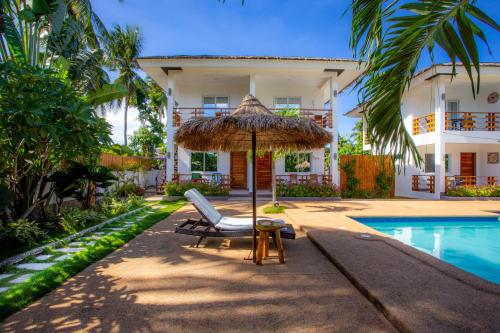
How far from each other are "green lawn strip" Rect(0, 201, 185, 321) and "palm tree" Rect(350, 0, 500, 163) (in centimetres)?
401

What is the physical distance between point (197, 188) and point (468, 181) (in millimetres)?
15321

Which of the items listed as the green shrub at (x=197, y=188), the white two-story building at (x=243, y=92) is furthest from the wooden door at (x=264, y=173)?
the green shrub at (x=197, y=188)

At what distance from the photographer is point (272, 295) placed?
321 centimetres

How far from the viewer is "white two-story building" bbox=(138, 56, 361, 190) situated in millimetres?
13883

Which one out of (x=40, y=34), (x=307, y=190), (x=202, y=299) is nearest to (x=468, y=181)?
(x=307, y=190)

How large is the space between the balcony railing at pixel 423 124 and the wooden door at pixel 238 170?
10.5m

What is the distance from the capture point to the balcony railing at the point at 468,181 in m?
14.8

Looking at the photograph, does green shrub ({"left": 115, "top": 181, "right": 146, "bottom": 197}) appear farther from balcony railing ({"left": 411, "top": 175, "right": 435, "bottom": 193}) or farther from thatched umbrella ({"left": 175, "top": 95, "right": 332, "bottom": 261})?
balcony railing ({"left": 411, "top": 175, "right": 435, "bottom": 193})

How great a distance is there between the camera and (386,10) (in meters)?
2.12

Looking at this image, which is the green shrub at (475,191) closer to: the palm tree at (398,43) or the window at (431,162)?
the window at (431,162)

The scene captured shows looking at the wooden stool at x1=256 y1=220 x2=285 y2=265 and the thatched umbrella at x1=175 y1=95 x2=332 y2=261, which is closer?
the wooden stool at x1=256 y1=220 x2=285 y2=265

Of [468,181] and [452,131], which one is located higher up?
[452,131]

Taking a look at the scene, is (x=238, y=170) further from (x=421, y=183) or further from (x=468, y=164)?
(x=468, y=164)

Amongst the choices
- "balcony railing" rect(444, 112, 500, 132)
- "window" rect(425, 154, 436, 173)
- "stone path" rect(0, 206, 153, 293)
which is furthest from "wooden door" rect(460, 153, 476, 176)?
"stone path" rect(0, 206, 153, 293)
